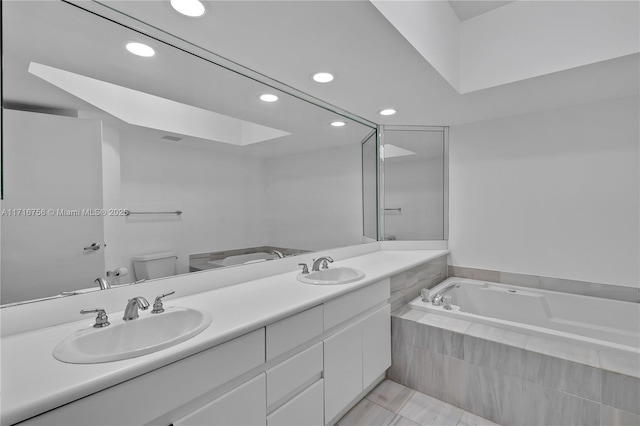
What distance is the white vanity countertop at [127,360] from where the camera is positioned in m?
0.68

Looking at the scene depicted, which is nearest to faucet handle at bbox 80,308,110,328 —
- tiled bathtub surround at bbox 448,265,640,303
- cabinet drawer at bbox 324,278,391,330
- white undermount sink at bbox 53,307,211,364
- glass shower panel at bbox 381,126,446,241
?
white undermount sink at bbox 53,307,211,364

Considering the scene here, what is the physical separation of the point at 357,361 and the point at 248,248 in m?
0.99

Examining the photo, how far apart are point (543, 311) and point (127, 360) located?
9.79 ft

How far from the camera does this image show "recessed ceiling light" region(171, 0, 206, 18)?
1.16m

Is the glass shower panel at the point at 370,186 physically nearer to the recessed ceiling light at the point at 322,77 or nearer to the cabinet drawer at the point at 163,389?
the recessed ceiling light at the point at 322,77

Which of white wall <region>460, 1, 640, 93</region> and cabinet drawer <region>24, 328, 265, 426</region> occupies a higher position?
white wall <region>460, 1, 640, 93</region>

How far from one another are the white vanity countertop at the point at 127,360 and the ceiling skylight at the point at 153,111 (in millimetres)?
891

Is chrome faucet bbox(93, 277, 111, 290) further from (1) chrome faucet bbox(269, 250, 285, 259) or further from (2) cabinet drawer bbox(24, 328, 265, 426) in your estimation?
(1) chrome faucet bbox(269, 250, 285, 259)

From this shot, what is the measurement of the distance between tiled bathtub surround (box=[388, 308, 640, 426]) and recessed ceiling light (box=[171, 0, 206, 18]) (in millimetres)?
2198

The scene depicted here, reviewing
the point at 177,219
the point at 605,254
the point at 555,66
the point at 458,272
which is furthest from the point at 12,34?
the point at 605,254

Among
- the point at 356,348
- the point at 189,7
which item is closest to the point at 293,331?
the point at 356,348

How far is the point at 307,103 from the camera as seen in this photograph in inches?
86.4

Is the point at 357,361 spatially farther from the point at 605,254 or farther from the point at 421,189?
the point at 605,254

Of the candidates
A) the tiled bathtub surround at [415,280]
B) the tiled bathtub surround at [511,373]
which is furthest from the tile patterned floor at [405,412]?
the tiled bathtub surround at [415,280]
